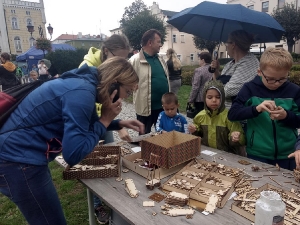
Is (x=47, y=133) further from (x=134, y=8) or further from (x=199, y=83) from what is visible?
(x=134, y=8)

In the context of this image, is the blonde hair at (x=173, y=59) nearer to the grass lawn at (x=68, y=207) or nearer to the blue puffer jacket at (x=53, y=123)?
the grass lawn at (x=68, y=207)

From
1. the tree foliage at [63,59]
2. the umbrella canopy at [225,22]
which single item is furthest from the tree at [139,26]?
the umbrella canopy at [225,22]

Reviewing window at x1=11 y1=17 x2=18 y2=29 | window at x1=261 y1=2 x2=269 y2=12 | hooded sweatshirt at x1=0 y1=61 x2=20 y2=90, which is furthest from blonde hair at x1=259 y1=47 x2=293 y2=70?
window at x1=11 y1=17 x2=18 y2=29

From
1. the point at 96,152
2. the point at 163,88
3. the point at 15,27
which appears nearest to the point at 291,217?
the point at 96,152

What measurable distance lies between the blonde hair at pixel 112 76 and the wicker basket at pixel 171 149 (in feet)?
1.61

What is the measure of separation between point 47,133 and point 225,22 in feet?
9.64

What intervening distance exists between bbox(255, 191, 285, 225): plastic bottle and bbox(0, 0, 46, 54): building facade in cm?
4078

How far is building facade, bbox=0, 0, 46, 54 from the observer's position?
36.4 meters

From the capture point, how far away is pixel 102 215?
2.55 meters

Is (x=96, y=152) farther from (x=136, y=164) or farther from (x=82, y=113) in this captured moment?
(x=82, y=113)

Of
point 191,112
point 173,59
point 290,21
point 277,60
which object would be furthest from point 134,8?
point 277,60

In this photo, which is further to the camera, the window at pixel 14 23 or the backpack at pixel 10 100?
the window at pixel 14 23

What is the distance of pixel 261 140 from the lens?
2.00 metres

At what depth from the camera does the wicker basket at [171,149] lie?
1679 mm
